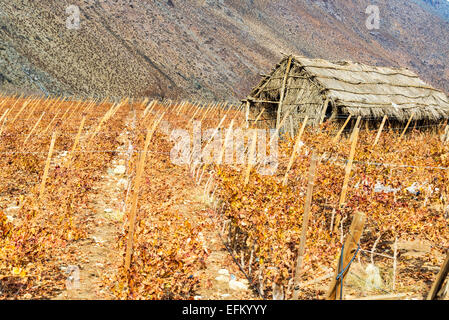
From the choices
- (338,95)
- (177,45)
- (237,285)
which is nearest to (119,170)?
(237,285)

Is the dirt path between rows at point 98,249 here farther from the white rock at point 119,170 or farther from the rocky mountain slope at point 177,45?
the rocky mountain slope at point 177,45

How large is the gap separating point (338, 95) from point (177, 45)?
57204 millimetres

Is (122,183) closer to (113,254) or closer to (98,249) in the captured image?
(98,249)

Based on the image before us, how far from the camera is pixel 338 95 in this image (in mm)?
15195

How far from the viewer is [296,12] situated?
108m

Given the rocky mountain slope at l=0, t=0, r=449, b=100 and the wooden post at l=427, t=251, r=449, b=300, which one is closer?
the wooden post at l=427, t=251, r=449, b=300

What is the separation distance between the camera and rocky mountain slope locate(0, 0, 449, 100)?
47188 mm

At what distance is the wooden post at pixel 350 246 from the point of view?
11.8 ft

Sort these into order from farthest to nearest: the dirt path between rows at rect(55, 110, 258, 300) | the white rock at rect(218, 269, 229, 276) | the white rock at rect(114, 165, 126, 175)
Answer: the white rock at rect(114, 165, 126, 175) → the white rock at rect(218, 269, 229, 276) → the dirt path between rows at rect(55, 110, 258, 300)

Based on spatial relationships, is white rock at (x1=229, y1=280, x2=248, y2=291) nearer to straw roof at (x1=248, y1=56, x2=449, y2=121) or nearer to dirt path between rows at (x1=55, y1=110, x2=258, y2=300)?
dirt path between rows at (x1=55, y1=110, x2=258, y2=300)

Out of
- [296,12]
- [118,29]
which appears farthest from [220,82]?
[296,12]

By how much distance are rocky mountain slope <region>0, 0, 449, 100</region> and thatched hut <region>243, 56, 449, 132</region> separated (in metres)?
32.1

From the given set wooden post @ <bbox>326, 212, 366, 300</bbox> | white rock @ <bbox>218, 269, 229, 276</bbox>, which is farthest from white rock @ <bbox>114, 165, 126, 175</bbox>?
wooden post @ <bbox>326, 212, 366, 300</bbox>

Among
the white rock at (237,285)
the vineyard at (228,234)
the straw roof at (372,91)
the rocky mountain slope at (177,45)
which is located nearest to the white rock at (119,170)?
the vineyard at (228,234)
